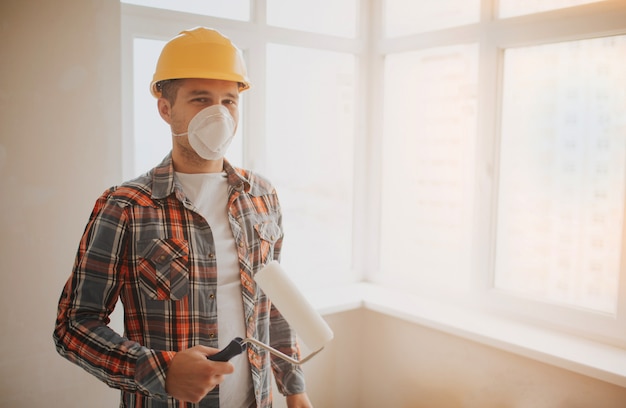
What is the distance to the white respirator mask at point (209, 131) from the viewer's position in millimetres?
1348

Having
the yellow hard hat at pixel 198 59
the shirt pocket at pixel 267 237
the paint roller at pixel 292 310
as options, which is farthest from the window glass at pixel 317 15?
the paint roller at pixel 292 310

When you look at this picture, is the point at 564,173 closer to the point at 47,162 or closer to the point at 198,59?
the point at 198,59

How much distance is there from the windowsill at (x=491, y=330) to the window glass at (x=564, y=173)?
168mm

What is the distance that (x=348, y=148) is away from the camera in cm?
284

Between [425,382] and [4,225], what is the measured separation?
1706 millimetres

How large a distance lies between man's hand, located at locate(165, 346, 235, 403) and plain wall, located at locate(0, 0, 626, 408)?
80 centimetres

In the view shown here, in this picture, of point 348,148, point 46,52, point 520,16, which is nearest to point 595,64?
point 520,16

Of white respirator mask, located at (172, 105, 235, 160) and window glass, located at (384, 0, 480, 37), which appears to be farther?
window glass, located at (384, 0, 480, 37)

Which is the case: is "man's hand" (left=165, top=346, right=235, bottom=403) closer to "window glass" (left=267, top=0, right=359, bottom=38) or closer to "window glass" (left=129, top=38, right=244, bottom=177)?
"window glass" (left=129, top=38, right=244, bottom=177)

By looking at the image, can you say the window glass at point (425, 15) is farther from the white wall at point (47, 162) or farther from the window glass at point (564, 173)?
the white wall at point (47, 162)

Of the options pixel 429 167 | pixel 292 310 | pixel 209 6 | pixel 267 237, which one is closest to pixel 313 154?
pixel 429 167

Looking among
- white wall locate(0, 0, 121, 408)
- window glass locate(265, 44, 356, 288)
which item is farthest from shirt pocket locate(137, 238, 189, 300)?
window glass locate(265, 44, 356, 288)

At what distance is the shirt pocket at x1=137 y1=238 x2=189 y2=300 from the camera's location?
4.15 feet

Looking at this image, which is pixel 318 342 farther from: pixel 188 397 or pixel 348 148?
pixel 348 148
